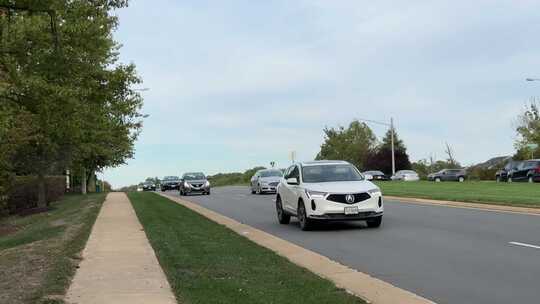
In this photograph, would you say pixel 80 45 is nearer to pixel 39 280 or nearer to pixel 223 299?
pixel 39 280

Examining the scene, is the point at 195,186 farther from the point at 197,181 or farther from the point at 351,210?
the point at 351,210

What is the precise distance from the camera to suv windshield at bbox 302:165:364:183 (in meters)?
16.5

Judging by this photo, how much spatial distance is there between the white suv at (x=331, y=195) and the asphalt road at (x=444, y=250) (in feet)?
1.27

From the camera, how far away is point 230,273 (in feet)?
29.8

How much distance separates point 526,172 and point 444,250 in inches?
1412

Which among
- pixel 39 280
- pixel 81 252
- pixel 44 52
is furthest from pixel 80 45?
pixel 39 280

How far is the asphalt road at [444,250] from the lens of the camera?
Answer: 326 inches

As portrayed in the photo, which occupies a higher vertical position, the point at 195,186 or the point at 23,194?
the point at 195,186

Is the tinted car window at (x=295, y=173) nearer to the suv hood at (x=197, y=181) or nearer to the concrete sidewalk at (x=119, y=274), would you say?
the concrete sidewalk at (x=119, y=274)

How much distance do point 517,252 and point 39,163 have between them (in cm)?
2253

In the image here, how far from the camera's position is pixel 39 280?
8.66 metres

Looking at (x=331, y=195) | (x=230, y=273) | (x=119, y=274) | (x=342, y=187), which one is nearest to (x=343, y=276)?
(x=230, y=273)

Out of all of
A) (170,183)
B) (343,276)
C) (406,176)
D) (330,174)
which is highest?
(406,176)

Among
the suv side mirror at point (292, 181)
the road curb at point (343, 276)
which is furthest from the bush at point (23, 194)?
the road curb at point (343, 276)
